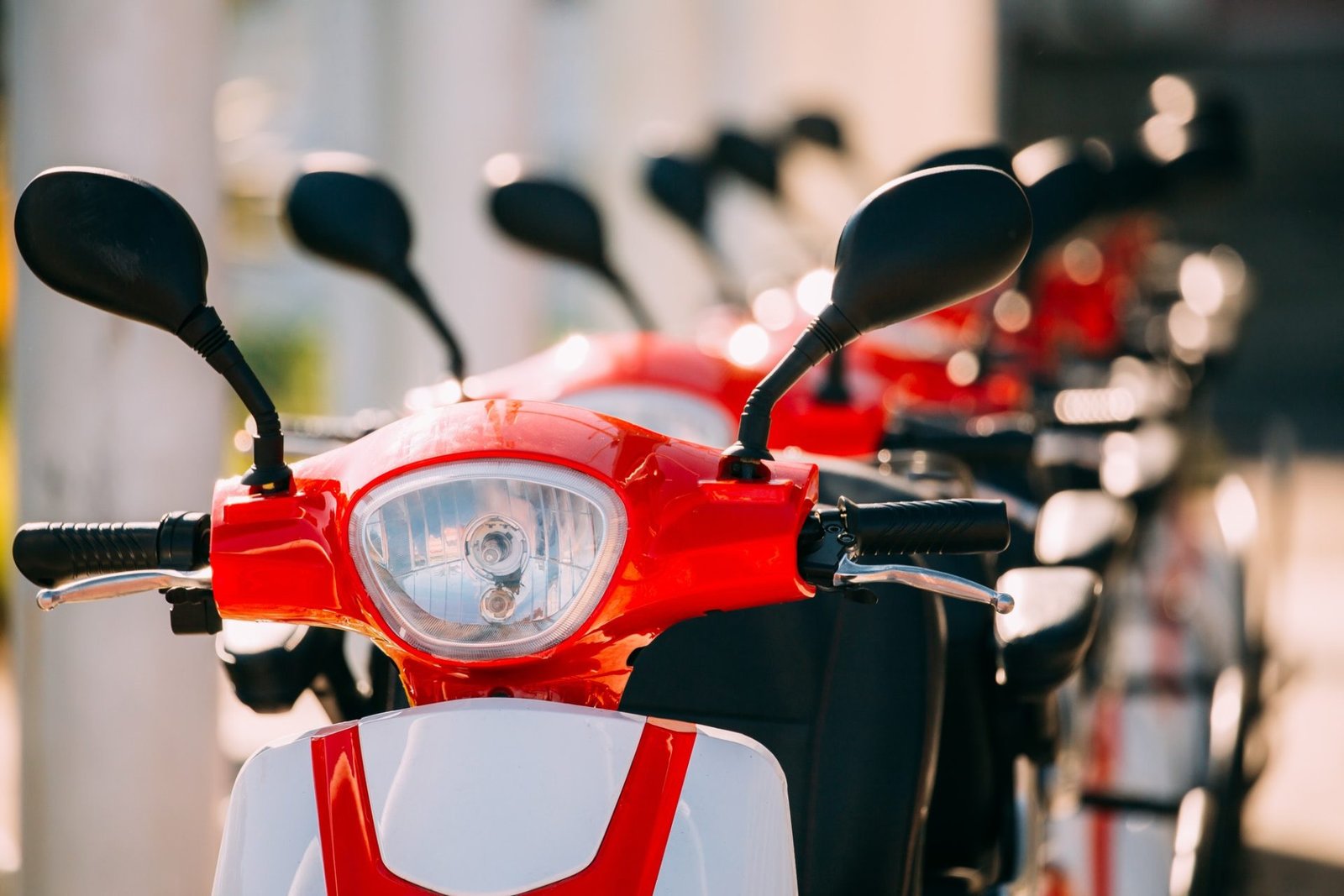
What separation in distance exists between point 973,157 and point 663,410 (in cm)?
74

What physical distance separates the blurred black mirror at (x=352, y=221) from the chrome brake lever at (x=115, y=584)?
26.7 inches

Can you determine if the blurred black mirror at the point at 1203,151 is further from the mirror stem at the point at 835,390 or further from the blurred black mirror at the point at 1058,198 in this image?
the mirror stem at the point at 835,390

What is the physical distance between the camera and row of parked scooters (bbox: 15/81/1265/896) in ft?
3.89

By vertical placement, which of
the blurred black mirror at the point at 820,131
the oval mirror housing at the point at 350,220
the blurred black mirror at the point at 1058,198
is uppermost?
the blurred black mirror at the point at 820,131

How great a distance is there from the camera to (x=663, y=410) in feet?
6.73

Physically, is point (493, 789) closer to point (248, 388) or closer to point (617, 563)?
point (617, 563)

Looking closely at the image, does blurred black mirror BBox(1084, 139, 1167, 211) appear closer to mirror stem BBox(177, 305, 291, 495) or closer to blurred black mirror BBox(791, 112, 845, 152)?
blurred black mirror BBox(791, 112, 845, 152)

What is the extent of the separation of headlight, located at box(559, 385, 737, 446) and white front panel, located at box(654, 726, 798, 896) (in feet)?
2.54

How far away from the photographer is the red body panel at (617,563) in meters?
1.21

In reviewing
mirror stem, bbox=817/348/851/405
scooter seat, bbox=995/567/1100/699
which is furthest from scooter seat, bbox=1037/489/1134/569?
scooter seat, bbox=995/567/1100/699

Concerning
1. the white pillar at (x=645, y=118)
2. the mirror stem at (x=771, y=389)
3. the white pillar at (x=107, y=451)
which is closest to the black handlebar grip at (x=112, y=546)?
the mirror stem at (x=771, y=389)

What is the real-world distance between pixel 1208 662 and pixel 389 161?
8.58 feet

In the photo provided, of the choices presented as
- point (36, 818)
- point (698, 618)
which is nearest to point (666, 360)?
point (698, 618)

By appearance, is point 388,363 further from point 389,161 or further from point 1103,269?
point 1103,269
